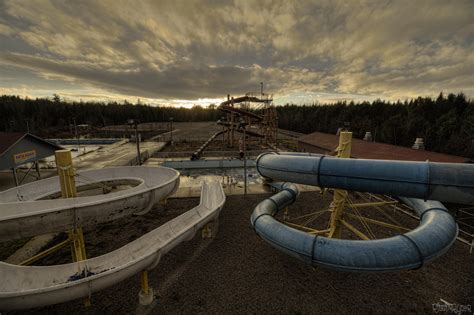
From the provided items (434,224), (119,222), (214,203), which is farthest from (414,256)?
(119,222)

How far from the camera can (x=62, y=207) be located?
819cm

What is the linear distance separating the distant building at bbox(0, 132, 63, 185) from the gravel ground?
1052cm

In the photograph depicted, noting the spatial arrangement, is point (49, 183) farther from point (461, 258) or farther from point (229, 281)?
point (461, 258)

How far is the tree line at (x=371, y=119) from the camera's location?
39125 millimetres

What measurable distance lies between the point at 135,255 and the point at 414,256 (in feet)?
39.2

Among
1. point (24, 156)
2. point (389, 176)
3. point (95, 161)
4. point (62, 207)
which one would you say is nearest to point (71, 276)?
point (62, 207)

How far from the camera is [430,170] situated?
21.6 ft

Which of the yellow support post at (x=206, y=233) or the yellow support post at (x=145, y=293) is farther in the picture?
the yellow support post at (x=206, y=233)

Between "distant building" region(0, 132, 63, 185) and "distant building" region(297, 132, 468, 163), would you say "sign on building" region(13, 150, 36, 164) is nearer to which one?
"distant building" region(0, 132, 63, 185)

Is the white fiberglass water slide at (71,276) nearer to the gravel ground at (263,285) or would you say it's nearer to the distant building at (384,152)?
the gravel ground at (263,285)

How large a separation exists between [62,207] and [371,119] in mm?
68310

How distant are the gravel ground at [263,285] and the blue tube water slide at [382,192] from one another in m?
2.32

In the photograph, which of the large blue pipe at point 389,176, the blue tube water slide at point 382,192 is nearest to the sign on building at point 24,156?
the blue tube water slide at point 382,192

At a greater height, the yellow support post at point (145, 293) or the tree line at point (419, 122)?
the tree line at point (419, 122)
